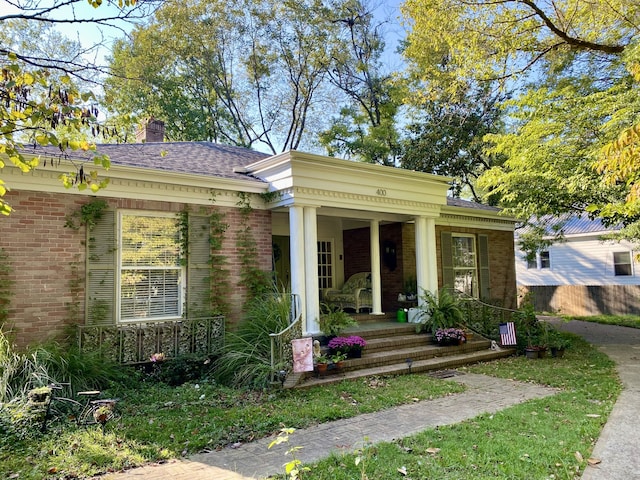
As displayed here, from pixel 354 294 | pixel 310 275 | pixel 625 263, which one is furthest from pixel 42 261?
pixel 625 263

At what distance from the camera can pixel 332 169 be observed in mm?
9406

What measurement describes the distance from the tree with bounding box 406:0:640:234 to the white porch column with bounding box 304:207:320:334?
5327mm

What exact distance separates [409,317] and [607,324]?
400 inches

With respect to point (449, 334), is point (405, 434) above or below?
below

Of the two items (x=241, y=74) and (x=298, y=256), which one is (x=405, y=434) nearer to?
(x=298, y=256)

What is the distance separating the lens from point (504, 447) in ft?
14.9

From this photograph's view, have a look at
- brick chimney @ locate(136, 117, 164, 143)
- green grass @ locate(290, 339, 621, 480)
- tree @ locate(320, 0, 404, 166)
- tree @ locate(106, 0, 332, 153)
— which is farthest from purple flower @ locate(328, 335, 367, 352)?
tree @ locate(106, 0, 332, 153)

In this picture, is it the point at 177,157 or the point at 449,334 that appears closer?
the point at 449,334

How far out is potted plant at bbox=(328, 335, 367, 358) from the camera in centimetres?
838

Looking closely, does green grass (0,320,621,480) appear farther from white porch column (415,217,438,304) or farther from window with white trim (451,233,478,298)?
window with white trim (451,233,478,298)

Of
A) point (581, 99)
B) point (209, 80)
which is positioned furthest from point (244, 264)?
point (209, 80)

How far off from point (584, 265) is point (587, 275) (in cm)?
50

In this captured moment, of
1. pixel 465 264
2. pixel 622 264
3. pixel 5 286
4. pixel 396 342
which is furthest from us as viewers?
pixel 622 264

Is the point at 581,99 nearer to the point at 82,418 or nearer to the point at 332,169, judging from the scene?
the point at 332,169
